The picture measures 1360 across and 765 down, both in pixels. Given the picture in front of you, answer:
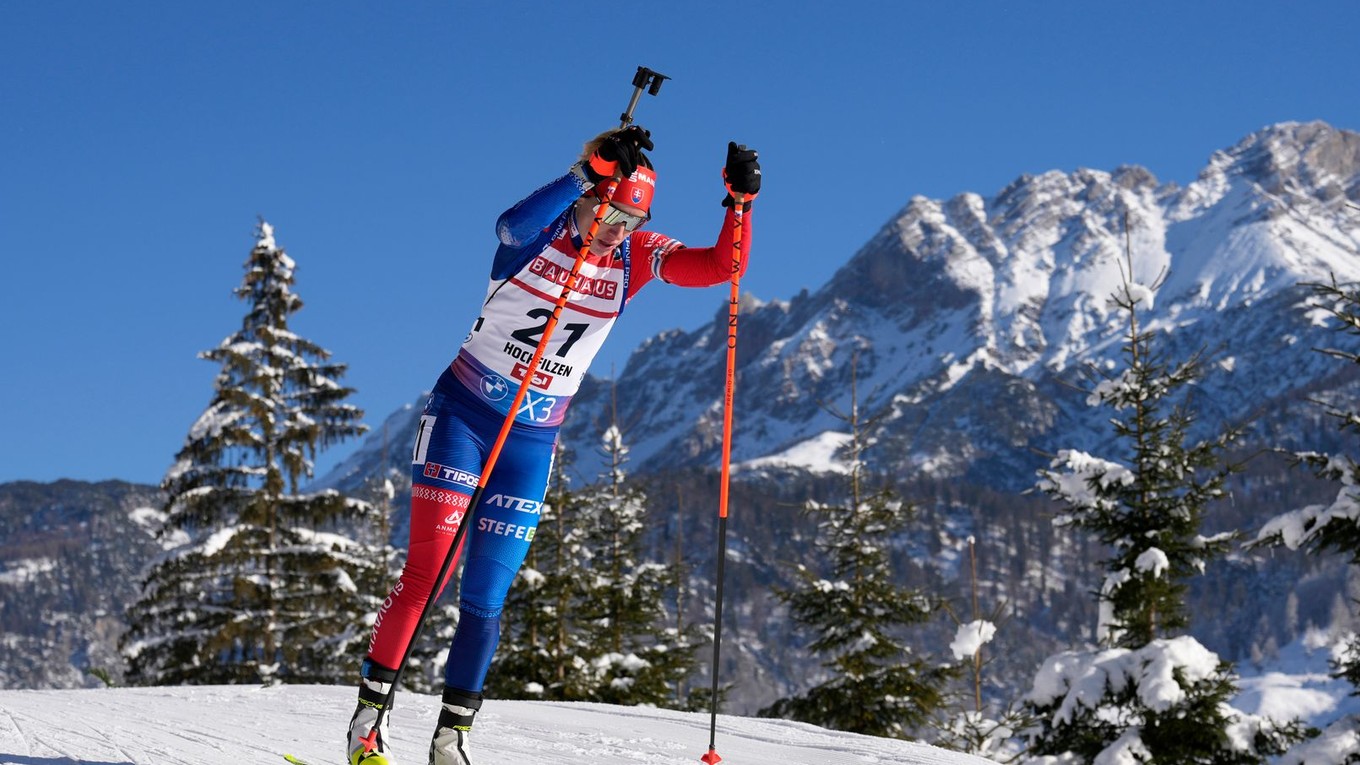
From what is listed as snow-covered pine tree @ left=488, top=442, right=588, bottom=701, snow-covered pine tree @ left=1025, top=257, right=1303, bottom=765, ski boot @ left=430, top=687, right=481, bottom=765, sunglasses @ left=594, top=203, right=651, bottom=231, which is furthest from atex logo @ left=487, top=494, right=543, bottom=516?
snow-covered pine tree @ left=488, top=442, right=588, bottom=701

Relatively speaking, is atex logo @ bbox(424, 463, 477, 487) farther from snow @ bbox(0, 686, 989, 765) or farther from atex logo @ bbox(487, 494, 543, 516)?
snow @ bbox(0, 686, 989, 765)

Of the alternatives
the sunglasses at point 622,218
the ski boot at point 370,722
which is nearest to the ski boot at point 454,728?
the ski boot at point 370,722

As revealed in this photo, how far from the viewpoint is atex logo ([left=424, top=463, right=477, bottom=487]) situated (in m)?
5.59

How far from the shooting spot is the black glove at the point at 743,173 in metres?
6.03

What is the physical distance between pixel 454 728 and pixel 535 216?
2.14 m

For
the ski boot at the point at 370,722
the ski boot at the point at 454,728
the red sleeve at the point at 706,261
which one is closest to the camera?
the ski boot at the point at 370,722

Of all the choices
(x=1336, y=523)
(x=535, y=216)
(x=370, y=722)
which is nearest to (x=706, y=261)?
(x=535, y=216)

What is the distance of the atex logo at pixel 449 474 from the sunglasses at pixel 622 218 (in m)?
1.24

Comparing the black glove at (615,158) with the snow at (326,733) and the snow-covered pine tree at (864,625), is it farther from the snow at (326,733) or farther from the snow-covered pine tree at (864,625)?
the snow-covered pine tree at (864,625)

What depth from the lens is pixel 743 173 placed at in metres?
6.03

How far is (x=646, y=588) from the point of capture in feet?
87.2

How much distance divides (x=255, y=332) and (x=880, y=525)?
518 inches

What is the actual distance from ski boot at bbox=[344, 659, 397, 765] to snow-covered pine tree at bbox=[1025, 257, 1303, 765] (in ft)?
33.7

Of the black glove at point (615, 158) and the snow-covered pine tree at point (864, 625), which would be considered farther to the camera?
the snow-covered pine tree at point (864, 625)
